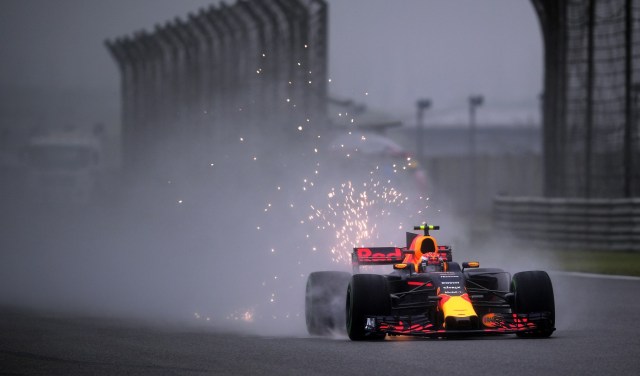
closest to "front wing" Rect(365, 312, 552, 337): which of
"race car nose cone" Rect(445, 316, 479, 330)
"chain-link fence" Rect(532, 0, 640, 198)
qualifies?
"race car nose cone" Rect(445, 316, 479, 330)

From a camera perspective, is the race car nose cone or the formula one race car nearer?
the race car nose cone

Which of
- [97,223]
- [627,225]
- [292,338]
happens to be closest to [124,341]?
[292,338]

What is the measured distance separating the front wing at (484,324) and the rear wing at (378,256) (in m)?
1.64

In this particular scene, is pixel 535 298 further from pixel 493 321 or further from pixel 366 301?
pixel 366 301

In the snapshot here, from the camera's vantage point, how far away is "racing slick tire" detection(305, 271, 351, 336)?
46.1 feet

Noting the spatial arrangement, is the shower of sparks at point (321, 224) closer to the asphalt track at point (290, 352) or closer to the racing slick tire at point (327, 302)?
the racing slick tire at point (327, 302)

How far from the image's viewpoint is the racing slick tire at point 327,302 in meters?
14.1

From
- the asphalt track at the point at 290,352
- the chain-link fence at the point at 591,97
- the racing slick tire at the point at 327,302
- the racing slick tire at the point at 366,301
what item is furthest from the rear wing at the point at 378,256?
the chain-link fence at the point at 591,97

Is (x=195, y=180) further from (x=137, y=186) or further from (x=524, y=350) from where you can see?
(x=524, y=350)

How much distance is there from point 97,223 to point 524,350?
96.9 ft

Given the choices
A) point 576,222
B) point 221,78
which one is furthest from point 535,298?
point 221,78

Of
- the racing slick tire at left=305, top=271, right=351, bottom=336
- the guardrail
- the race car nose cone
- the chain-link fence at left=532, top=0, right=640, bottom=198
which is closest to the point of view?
the race car nose cone

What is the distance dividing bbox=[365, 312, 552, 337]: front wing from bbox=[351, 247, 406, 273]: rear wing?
1640mm

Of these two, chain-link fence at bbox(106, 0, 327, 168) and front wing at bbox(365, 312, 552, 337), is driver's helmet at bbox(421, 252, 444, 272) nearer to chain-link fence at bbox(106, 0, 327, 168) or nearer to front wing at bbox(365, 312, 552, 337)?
front wing at bbox(365, 312, 552, 337)
